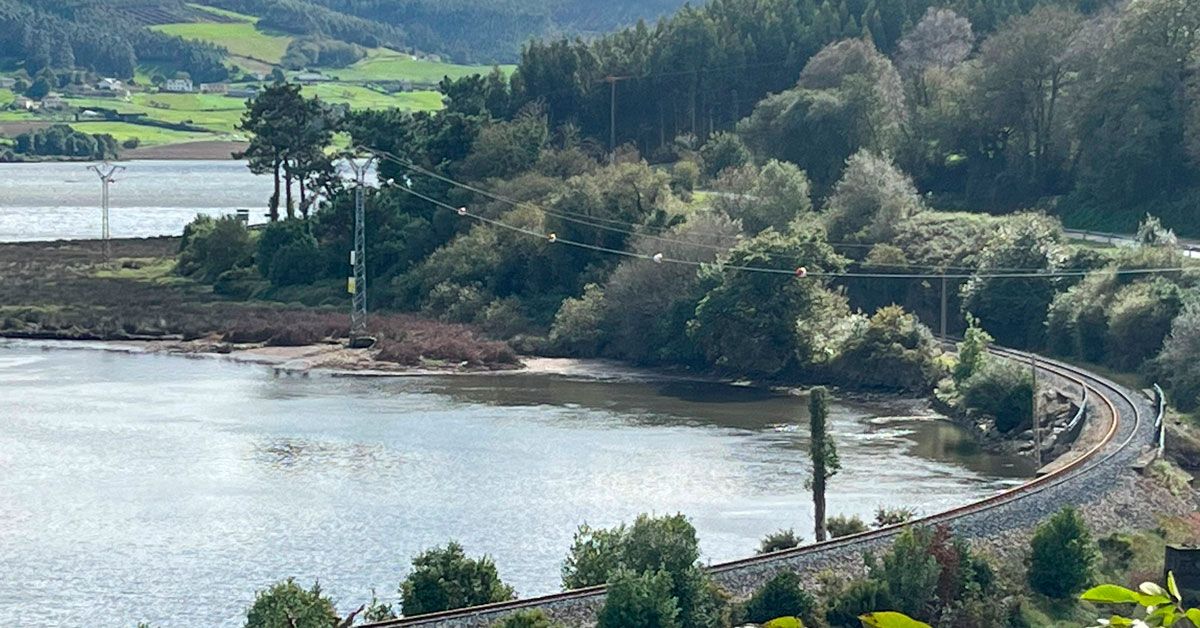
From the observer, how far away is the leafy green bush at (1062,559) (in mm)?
40062

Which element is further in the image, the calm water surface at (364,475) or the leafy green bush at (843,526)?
the leafy green bush at (843,526)

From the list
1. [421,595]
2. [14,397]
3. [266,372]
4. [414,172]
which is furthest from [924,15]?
[421,595]

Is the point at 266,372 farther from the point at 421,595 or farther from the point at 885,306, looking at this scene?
the point at 421,595

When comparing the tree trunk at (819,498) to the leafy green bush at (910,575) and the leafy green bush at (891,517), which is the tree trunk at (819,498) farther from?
the leafy green bush at (910,575)

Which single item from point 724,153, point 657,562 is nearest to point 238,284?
point 724,153

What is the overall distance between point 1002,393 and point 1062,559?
81.5 feet

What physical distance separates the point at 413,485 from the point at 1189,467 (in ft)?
70.4

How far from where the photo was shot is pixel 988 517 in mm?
42750

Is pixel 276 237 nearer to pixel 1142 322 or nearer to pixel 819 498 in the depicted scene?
pixel 1142 322

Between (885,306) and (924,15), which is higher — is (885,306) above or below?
below

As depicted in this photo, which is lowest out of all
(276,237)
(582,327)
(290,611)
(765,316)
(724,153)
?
(290,611)

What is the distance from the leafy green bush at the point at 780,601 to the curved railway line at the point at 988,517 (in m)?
0.64

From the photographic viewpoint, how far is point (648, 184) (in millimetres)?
90750

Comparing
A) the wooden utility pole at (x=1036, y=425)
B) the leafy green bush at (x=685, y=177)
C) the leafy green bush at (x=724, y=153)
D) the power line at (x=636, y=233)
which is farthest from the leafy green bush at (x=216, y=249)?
the wooden utility pole at (x=1036, y=425)
